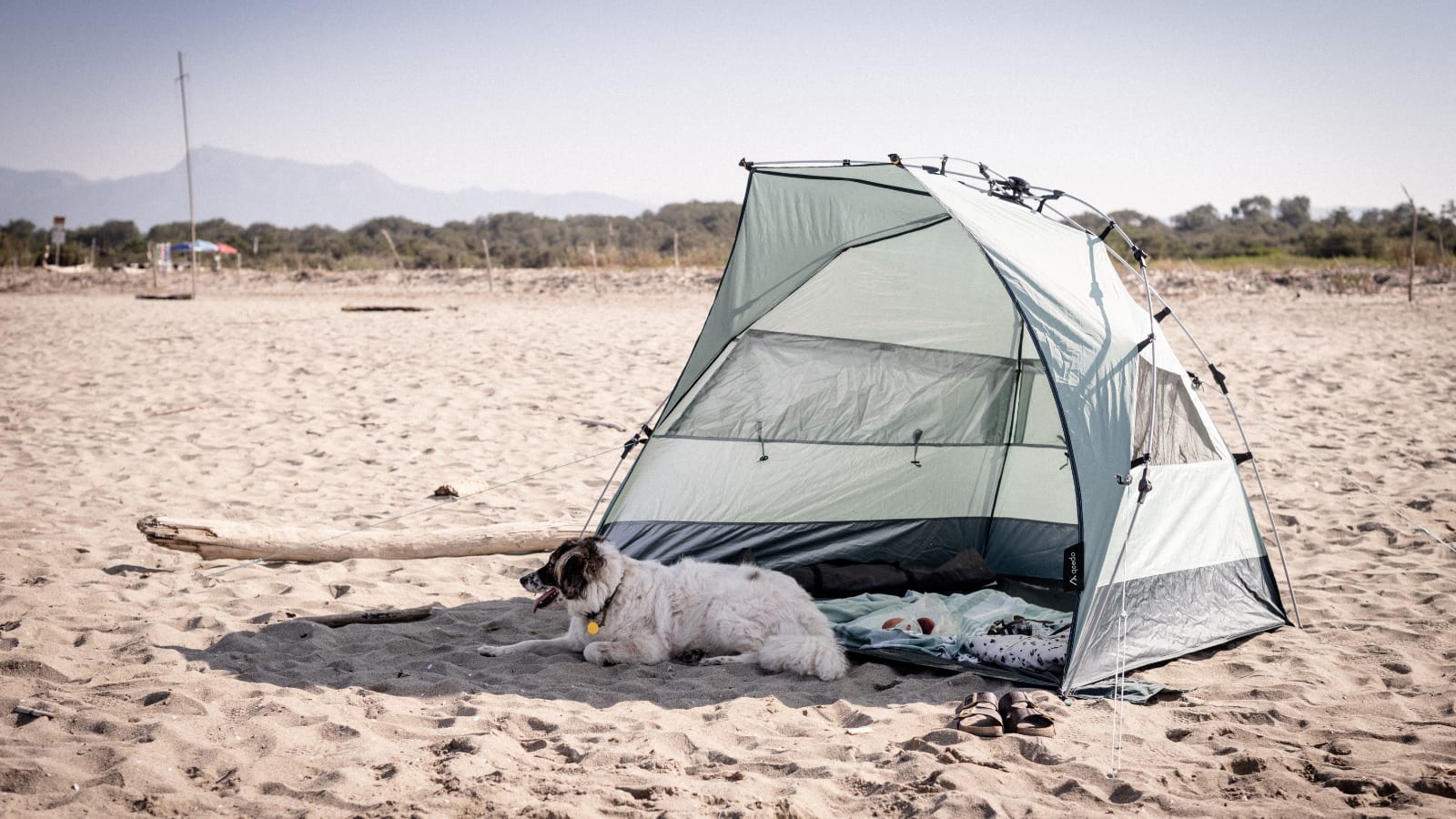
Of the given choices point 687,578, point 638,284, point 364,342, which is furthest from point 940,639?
point 638,284

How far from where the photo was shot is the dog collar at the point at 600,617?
13.9ft

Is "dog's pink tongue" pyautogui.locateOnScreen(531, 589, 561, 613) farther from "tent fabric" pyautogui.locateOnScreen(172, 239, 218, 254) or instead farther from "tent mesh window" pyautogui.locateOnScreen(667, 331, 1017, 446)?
"tent fabric" pyautogui.locateOnScreen(172, 239, 218, 254)

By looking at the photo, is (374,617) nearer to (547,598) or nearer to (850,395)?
(547,598)

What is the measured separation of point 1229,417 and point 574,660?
734cm

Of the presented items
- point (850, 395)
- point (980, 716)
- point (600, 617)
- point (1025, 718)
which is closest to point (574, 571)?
point (600, 617)

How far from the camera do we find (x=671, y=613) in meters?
4.33

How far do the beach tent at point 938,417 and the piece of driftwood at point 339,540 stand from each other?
1.98 ft

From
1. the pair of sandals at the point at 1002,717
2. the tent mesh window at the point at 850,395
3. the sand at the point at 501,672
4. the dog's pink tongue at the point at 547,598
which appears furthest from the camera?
the tent mesh window at the point at 850,395

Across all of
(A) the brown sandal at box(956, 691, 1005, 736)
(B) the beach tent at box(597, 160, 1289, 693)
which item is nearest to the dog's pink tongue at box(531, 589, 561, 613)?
(B) the beach tent at box(597, 160, 1289, 693)

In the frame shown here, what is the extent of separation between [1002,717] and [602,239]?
44790mm

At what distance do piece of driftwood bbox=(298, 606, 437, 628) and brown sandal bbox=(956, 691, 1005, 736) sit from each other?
263 centimetres

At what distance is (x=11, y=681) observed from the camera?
360cm

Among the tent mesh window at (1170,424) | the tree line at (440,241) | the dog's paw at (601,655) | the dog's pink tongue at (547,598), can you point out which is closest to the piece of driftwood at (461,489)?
the dog's pink tongue at (547,598)

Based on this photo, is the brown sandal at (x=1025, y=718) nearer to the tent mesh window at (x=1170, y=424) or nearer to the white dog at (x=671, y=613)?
the white dog at (x=671, y=613)
